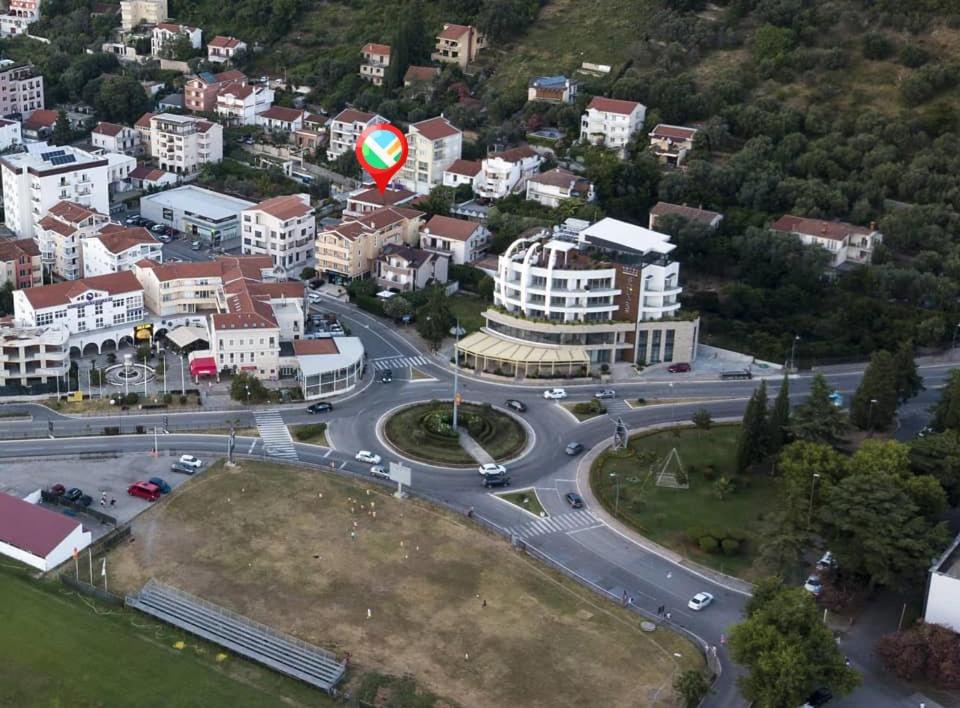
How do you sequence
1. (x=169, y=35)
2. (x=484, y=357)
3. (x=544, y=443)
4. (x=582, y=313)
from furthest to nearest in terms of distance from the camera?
(x=169, y=35) < (x=582, y=313) < (x=484, y=357) < (x=544, y=443)

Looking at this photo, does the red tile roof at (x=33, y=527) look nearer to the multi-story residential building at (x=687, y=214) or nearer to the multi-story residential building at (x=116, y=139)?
the multi-story residential building at (x=687, y=214)

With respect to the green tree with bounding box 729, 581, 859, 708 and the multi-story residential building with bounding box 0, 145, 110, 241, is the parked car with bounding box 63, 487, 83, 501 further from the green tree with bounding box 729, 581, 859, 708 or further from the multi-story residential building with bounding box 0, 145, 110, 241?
the multi-story residential building with bounding box 0, 145, 110, 241

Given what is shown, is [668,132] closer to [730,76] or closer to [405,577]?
[730,76]

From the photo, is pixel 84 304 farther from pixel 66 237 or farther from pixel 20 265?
pixel 20 265

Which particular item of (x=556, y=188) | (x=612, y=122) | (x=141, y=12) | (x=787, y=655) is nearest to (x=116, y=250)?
(x=556, y=188)

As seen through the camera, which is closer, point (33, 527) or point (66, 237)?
point (33, 527)

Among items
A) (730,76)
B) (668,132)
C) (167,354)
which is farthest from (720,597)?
(730,76)
